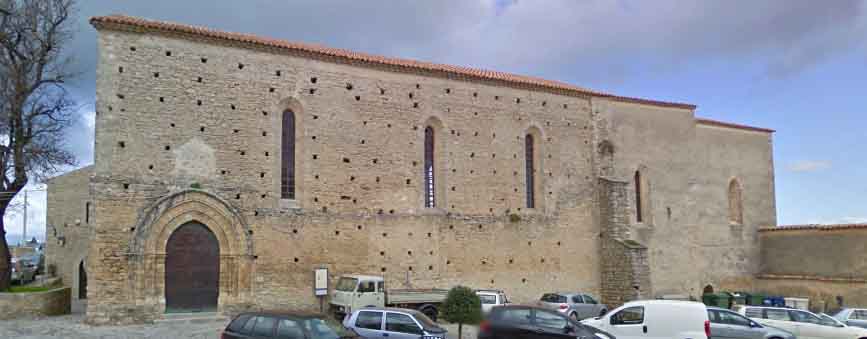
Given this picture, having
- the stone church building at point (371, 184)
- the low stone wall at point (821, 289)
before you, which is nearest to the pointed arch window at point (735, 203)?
the stone church building at point (371, 184)

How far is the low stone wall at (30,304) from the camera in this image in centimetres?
1814

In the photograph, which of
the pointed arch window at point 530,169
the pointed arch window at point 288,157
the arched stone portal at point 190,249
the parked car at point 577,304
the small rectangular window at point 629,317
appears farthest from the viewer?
the pointed arch window at point 530,169

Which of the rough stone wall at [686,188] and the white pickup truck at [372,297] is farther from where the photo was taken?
the rough stone wall at [686,188]

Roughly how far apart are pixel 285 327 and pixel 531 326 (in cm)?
507

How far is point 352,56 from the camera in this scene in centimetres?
2164

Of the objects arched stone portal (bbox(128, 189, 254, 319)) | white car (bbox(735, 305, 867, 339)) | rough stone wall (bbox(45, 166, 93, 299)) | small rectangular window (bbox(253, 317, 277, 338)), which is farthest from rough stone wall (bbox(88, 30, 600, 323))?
rough stone wall (bbox(45, 166, 93, 299))

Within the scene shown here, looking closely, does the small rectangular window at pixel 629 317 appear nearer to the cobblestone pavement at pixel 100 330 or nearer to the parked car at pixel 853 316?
the cobblestone pavement at pixel 100 330

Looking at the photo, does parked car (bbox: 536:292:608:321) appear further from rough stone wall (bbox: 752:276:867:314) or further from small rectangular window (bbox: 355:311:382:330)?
rough stone wall (bbox: 752:276:867:314)

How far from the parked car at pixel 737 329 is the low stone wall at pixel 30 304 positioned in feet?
57.6

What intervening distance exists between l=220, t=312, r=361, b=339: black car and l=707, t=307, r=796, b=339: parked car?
8.28 meters

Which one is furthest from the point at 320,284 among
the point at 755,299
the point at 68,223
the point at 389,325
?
the point at 755,299

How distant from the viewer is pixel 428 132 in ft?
76.5

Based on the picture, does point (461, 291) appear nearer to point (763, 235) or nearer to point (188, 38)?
point (188, 38)

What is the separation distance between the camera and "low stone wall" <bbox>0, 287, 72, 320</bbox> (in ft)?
59.5
